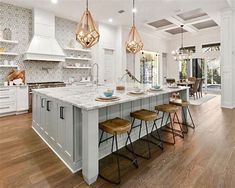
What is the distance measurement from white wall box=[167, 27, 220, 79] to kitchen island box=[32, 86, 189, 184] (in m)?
8.33

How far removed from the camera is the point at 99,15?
645 cm

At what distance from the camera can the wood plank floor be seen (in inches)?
74.7

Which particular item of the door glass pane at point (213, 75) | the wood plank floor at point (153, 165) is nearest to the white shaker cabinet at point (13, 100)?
the wood plank floor at point (153, 165)

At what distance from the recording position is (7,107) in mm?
4906

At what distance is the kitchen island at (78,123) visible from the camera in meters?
1.86

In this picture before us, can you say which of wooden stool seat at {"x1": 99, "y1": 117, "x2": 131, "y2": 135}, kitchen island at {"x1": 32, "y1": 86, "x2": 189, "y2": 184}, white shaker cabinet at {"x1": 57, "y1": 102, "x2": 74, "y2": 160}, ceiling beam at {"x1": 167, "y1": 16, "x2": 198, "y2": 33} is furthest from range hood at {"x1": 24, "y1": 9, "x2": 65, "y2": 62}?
ceiling beam at {"x1": 167, "y1": 16, "x2": 198, "y2": 33}

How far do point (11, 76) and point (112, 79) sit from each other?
13.8ft

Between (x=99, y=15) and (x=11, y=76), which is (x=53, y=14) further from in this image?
(x=11, y=76)

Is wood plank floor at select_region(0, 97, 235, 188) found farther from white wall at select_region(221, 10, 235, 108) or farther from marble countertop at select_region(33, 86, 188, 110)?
white wall at select_region(221, 10, 235, 108)

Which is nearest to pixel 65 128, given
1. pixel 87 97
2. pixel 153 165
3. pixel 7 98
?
pixel 87 97

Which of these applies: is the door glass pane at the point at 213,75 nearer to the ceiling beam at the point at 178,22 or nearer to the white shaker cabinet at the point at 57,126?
the ceiling beam at the point at 178,22

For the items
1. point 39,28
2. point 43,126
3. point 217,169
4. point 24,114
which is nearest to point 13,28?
point 39,28

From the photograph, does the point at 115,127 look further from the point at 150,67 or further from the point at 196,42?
the point at 196,42

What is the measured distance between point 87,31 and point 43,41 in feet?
11.9
